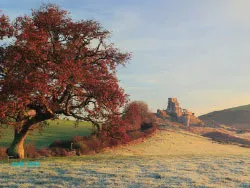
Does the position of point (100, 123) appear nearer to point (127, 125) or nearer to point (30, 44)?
Answer: point (127, 125)

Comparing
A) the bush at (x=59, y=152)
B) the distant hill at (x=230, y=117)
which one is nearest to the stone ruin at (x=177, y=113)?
the distant hill at (x=230, y=117)

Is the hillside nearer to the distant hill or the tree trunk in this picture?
the tree trunk

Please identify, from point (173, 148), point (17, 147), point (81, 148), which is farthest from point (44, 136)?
point (17, 147)

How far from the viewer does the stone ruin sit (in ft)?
202

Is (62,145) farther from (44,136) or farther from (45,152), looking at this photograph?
(44,136)

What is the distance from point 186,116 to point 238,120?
43.0 metres

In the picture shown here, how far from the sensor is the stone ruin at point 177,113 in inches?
2424

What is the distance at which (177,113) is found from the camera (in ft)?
209

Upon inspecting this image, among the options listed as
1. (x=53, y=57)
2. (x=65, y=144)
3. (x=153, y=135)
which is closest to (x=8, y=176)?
(x=53, y=57)

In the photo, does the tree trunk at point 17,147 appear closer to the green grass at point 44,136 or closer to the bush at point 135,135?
the green grass at point 44,136

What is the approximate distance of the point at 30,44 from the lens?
55.7 ft

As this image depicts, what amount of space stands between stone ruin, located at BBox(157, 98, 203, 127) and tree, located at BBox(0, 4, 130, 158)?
136ft

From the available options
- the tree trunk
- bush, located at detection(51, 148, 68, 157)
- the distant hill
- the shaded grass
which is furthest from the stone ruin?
the shaded grass

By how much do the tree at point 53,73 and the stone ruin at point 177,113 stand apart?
41309 mm
